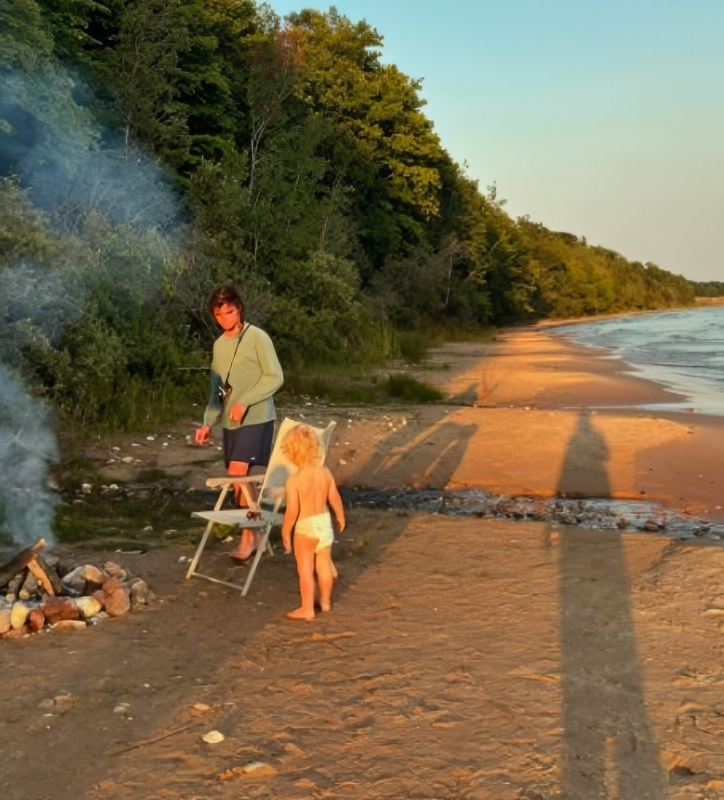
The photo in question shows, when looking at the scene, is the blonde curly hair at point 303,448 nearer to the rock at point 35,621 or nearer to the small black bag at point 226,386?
the small black bag at point 226,386

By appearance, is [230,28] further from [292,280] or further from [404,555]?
[404,555]

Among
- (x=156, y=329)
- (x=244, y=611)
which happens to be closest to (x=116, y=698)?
(x=244, y=611)

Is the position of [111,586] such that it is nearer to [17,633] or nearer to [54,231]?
[17,633]

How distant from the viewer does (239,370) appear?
6113mm

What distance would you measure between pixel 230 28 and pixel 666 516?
76.2 feet

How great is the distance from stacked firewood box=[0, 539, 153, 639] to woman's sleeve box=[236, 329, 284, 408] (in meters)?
1.31

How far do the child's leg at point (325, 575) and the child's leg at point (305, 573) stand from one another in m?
0.05

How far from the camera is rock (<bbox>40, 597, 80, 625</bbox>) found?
16.0ft

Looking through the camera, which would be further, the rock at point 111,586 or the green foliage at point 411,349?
the green foliage at point 411,349

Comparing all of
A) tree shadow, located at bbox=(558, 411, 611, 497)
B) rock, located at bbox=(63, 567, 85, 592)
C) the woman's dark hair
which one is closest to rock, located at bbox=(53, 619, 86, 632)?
rock, located at bbox=(63, 567, 85, 592)

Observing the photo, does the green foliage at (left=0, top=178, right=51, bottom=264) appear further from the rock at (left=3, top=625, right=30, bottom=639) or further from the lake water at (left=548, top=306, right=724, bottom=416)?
the lake water at (left=548, top=306, right=724, bottom=416)

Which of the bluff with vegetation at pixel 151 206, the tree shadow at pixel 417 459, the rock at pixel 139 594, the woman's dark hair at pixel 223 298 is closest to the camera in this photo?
the rock at pixel 139 594

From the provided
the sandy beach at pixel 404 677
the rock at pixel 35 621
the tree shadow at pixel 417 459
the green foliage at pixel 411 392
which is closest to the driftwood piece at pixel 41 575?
the rock at pixel 35 621

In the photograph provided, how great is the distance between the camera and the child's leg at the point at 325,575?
202 inches
